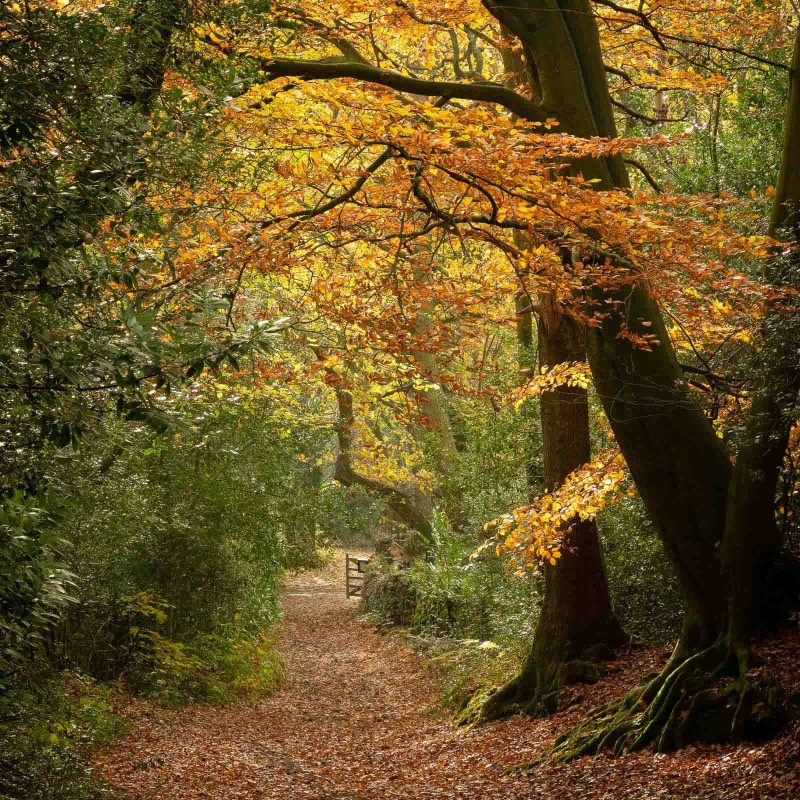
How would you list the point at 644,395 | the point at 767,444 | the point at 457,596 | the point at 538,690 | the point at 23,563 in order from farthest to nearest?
the point at 457,596 < the point at 538,690 < the point at 644,395 < the point at 767,444 < the point at 23,563

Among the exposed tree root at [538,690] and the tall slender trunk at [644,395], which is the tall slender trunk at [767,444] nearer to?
the tall slender trunk at [644,395]

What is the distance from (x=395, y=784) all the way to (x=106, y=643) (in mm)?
4193

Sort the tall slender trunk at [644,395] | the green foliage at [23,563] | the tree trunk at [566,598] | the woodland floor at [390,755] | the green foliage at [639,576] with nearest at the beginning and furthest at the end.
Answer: the green foliage at [23,563] → the woodland floor at [390,755] → the tall slender trunk at [644,395] → the tree trunk at [566,598] → the green foliage at [639,576]

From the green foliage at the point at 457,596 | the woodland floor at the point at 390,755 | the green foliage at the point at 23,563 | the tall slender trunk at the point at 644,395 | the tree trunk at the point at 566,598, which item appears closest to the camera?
the green foliage at the point at 23,563

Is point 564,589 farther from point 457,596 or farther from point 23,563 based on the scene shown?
point 23,563

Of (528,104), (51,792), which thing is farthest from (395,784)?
(528,104)

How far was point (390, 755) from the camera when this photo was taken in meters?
9.27

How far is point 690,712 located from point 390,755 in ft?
13.3

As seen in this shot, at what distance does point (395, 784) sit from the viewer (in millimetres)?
7926

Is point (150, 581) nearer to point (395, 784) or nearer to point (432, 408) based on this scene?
point (395, 784)

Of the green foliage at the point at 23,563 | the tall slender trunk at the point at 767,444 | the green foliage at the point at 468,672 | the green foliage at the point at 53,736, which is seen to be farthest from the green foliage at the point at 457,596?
the green foliage at the point at 23,563

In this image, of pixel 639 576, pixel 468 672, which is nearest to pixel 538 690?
pixel 639 576

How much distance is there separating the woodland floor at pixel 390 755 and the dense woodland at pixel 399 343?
0.13 metres

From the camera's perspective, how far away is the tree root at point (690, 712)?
587 centimetres
